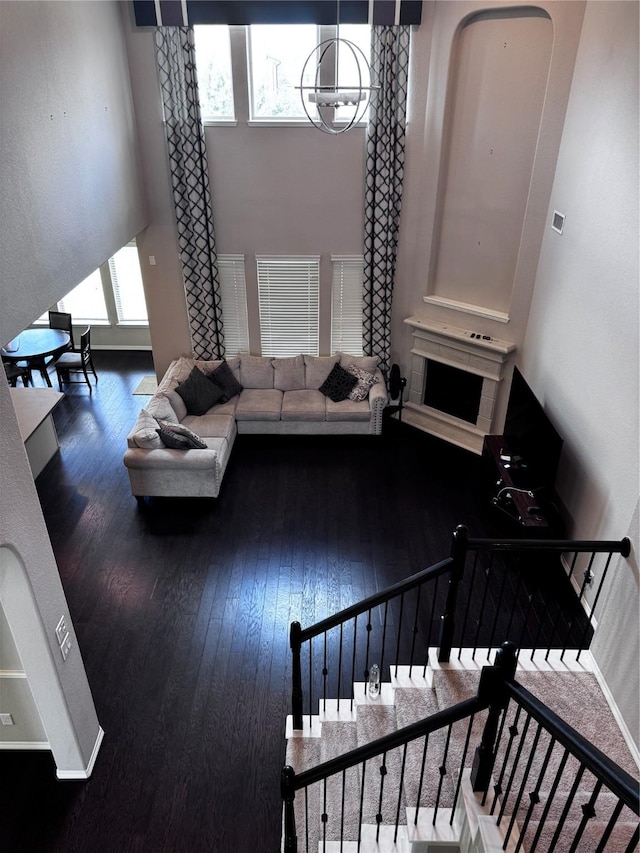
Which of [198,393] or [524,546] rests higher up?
[524,546]

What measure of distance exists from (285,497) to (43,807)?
3919 mm

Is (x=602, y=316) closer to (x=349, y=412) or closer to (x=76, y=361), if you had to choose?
(x=349, y=412)

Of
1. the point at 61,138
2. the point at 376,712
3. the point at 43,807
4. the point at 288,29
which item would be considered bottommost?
the point at 43,807

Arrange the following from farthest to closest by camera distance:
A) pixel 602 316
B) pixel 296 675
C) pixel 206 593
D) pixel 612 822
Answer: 1. pixel 206 593
2. pixel 602 316
3. pixel 296 675
4. pixel 612 822

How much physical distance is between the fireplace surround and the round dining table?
5302mm

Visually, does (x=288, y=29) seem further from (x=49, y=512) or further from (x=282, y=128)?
(x=49, y=512)

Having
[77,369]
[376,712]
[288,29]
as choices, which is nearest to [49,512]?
[77,369]

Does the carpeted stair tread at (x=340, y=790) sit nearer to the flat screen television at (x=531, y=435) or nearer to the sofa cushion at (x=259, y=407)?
the flat screen television at (x=531, y=435)

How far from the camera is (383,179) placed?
7.88m

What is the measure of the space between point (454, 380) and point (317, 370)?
202 centimetres

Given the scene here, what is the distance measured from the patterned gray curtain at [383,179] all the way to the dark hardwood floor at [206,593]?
166cm

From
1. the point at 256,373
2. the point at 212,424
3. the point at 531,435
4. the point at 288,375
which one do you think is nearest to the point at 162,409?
the point at 212,424

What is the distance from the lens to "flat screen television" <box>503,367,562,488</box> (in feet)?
19.2

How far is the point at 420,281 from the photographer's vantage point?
27.1 feet
